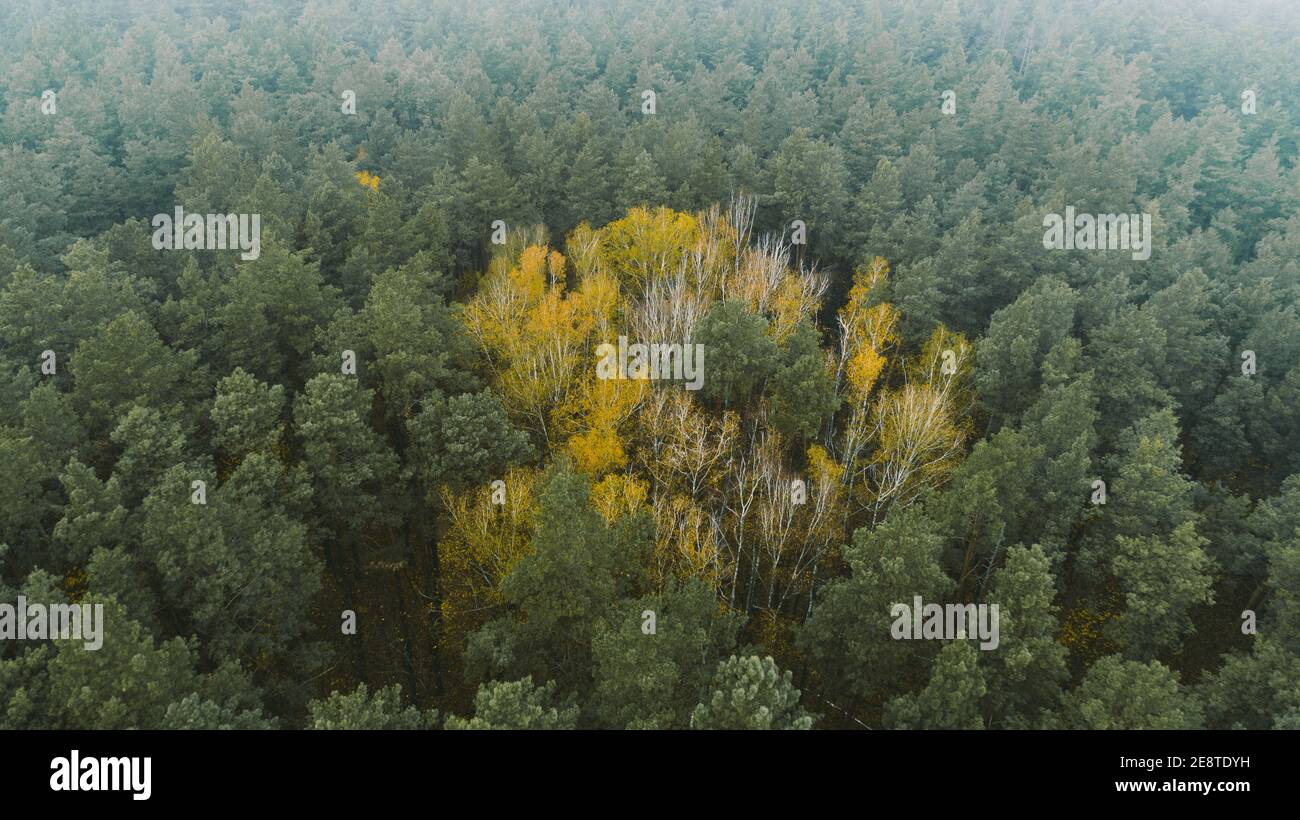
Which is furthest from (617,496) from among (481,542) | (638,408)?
(481,542)

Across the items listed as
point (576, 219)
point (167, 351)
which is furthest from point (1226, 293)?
point (167, 351)

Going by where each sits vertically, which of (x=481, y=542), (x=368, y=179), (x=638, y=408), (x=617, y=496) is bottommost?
(x=481, y=542)

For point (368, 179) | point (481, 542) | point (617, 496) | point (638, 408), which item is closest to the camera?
point (481, 542)

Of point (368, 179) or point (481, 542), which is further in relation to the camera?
point (368, 179)

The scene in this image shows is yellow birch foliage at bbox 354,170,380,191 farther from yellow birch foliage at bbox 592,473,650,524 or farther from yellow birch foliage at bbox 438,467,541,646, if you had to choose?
yellow birch foliage at bbox 592,473,650,524

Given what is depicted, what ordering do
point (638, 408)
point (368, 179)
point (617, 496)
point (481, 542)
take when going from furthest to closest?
point (368, 179)
point (638, 408)
point (617, 496)
point (481, 542)

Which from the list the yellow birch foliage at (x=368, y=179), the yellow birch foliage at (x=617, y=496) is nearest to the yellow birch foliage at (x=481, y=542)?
the yellow birch foliage at (x=617, y=496)

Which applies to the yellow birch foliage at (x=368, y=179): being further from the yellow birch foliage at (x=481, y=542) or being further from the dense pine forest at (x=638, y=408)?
the yellow birch foliage at (x=481, y=542)

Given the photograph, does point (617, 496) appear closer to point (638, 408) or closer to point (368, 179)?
point (638, 408)

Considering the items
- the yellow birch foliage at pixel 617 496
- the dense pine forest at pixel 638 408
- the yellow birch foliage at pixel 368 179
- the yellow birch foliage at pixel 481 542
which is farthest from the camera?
the yellow birch foliage at pixel 368 179
